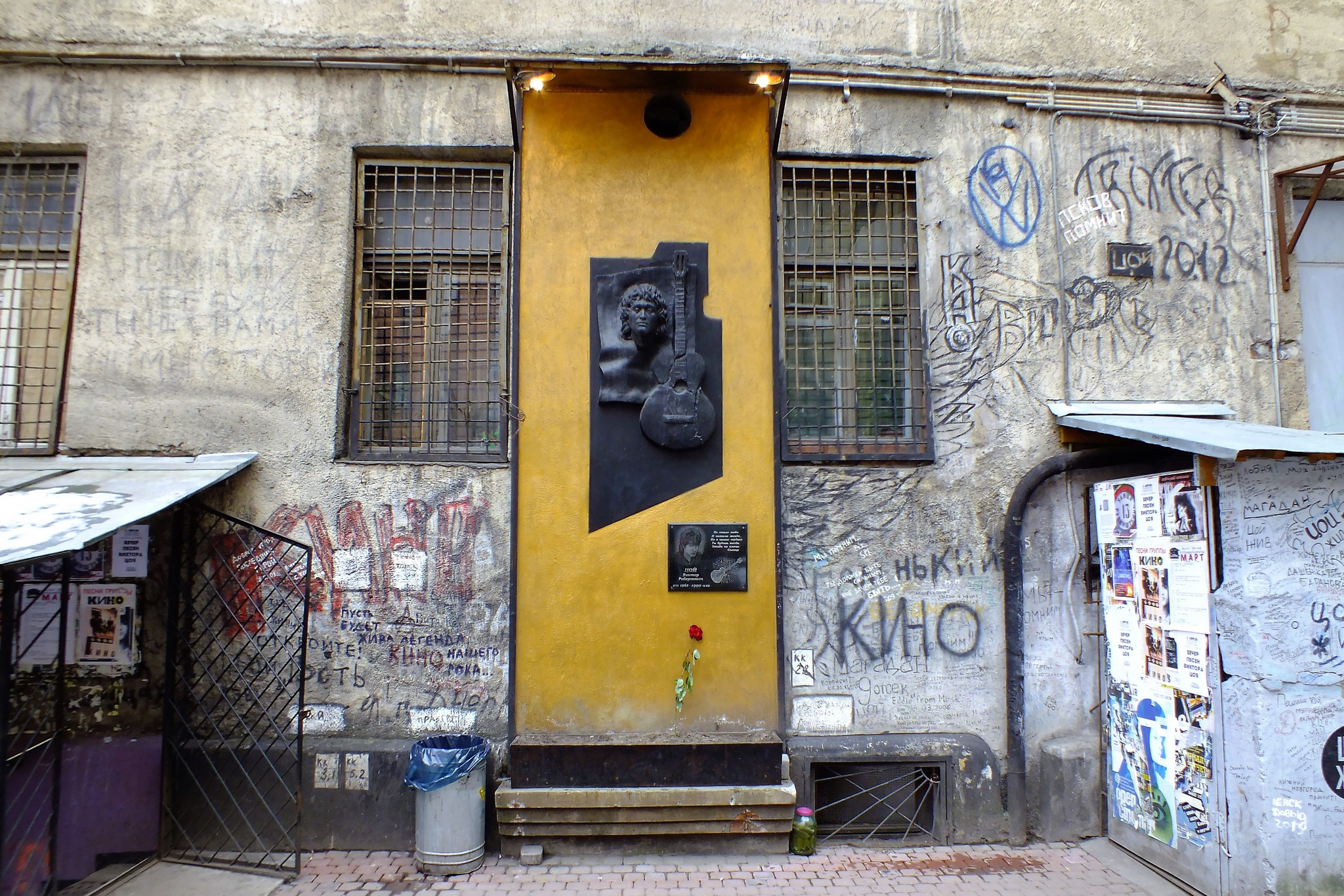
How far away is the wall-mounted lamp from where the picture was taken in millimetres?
5273

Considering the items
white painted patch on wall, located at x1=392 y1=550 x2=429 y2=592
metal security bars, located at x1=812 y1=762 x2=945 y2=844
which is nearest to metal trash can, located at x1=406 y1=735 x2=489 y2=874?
white painted patch on wall, located at x1=392 y1=550 x2=429 y2=592

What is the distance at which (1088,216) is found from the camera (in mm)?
5973

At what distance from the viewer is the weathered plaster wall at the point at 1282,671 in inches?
170

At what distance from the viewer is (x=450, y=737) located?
5.14 meters

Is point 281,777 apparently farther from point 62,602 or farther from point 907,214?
point 907,214

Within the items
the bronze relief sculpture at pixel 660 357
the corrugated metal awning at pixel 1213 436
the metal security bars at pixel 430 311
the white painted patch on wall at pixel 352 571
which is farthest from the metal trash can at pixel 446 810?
the corrugated metal awning at pixel 1213 436

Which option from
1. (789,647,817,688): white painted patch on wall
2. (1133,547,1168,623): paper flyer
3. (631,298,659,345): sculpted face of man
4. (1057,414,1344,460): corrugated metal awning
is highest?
(631,298,659,345): sculpted face of man

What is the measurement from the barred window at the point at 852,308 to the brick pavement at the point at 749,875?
2.86m

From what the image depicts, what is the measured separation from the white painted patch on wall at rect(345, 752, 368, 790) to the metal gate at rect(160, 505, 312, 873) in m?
0.32

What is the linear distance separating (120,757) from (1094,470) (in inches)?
282

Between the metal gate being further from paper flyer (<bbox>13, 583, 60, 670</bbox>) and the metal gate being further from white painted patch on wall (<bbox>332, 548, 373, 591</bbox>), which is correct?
paper flyer (<bbox>13, 583, 60, 670</bbox>)

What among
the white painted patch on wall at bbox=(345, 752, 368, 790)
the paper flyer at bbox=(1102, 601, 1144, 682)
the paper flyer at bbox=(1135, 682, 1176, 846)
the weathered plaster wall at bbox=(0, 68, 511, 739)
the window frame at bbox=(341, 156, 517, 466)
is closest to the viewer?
the paper flyer at bbox=(1135, 682, 1176, 846)
